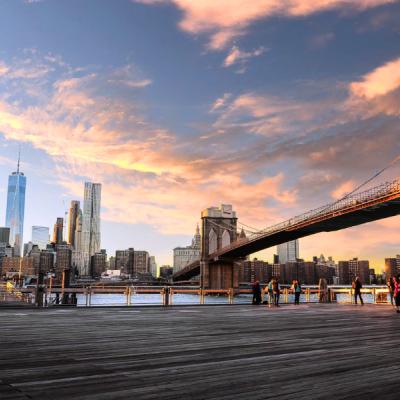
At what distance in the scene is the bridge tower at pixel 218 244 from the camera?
377ft

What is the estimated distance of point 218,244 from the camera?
15600cm

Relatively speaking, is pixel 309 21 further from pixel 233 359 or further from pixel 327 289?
pixel 233 359

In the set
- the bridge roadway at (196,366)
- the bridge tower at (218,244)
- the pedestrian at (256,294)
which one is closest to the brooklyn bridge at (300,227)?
the bridge tower at (218,244)

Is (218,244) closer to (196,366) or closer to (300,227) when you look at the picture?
(300,227)

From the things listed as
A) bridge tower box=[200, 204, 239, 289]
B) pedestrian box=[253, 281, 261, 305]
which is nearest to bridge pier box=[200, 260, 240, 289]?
bridge tower box=[200, 204, 239, 289]

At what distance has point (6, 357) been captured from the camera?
7.64 metres

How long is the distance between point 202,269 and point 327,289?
81875 millimetres

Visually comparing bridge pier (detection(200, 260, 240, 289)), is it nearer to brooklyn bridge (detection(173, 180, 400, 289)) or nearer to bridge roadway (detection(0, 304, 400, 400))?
brooklyn bridge (detection(173, 180, 400, 289))

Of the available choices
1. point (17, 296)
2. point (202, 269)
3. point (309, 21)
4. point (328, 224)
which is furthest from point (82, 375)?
point (202, 269)

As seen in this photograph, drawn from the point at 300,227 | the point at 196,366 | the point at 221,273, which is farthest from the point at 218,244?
the point at 196,366

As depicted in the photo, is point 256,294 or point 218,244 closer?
point 256,294

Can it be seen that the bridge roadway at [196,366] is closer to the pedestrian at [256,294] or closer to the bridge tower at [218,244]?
the pedestrian at [256,294]

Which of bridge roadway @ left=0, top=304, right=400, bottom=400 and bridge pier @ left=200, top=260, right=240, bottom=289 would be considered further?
bridge pier @ left=200, top=260, right=240, bottom=289

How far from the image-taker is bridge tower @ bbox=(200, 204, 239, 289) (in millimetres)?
114812
